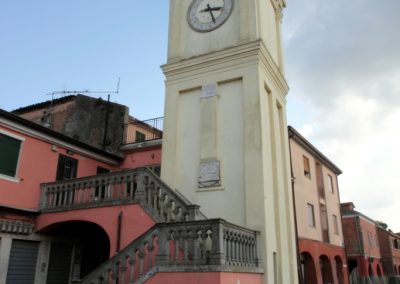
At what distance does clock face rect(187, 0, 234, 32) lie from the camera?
600 inches

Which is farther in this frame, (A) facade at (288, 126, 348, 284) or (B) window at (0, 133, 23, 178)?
(A) facade at (288, 126, 348, 284)

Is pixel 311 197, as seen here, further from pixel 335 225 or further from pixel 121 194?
pixel 121 194

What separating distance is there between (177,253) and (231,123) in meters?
5.61

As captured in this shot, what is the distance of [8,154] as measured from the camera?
511 inches

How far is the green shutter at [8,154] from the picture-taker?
1280cm

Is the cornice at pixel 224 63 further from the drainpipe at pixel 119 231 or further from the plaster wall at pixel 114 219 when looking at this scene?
the drainpipe at pixel 119 231

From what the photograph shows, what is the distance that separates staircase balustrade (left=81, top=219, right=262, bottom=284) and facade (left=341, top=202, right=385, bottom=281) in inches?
1122

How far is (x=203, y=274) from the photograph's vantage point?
8.51 meters

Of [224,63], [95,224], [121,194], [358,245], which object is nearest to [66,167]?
[95,224]

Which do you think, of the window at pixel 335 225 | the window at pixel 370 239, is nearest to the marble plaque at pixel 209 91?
the window at pixel 335 225

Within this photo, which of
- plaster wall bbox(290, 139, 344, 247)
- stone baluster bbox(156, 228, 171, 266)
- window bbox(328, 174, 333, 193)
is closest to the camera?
stone baluster bbox(156, 228, 171, 266)

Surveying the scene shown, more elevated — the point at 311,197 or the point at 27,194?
the point at 311,197

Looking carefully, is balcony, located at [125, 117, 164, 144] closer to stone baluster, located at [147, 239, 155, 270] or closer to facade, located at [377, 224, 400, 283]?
stone baluster, located at [147, 239, 155, 270]

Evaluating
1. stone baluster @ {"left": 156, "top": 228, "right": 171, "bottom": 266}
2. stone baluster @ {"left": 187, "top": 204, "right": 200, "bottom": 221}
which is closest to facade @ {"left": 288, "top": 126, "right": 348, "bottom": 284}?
stone baluster @ {"left": 187, "top": 204, "right": 200, "bottom": 221}
